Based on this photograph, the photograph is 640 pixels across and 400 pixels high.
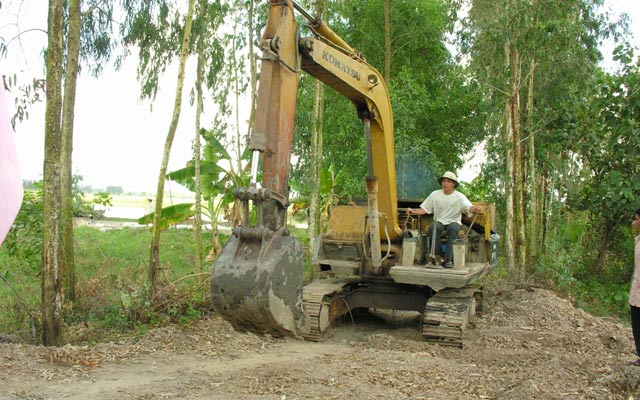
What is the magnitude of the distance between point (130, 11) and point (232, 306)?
8198 millimetres

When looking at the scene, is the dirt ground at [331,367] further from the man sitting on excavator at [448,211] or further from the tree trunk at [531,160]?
the tree trunk at [531,160]

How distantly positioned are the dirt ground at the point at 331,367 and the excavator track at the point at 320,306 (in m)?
0.20

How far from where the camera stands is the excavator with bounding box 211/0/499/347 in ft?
16.0

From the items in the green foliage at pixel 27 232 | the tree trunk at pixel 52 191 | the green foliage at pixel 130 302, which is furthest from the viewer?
the green foliage at pixel 27 232

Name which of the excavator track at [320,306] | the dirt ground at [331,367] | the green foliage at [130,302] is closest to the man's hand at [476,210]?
the dirt ground at [331,367]

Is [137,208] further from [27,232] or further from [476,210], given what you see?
[476,210]

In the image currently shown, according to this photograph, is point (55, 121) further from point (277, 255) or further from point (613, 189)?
point (613, 189)

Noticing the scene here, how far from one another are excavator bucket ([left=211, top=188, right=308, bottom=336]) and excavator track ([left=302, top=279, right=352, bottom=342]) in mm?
2938

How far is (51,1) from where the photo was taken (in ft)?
23.7

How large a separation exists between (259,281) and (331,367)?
2.38 m

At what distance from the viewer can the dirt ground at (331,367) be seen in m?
5.94

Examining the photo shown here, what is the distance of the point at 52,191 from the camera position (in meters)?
7.14

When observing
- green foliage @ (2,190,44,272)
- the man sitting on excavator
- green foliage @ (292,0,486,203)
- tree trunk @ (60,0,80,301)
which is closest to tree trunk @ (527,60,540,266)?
green foliage @ (292,0,486,203)

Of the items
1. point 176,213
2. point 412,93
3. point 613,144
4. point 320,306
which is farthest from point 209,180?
point 613,144
